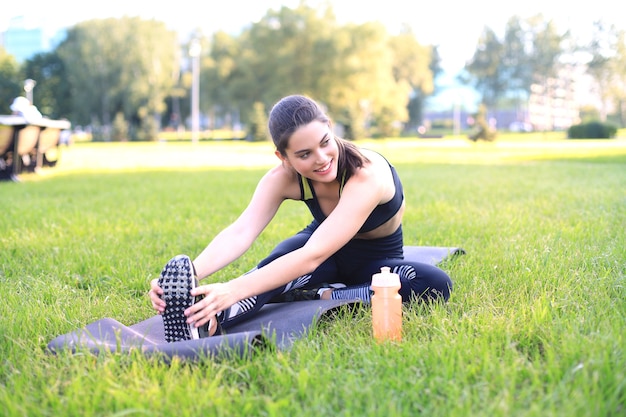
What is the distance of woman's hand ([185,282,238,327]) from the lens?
2170 millimetres

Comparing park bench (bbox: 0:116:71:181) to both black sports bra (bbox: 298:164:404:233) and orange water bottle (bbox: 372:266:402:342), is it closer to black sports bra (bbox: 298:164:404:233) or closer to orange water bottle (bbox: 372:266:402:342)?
black sports bra (bbox: 298:164:404:233)

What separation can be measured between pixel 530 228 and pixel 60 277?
3308 millimetres

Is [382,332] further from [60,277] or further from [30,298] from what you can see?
[60,277]

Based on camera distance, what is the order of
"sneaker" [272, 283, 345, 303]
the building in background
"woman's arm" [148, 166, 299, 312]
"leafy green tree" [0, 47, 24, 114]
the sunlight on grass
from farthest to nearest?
the building in background → "leafy green tree" [0, 47, 24, 114] → the sunlight on grass → "sneaker" [272, 283, 345, 303] → "woman's arm" [148, 166, 299, 312]

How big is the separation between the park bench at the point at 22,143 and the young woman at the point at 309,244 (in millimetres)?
7324

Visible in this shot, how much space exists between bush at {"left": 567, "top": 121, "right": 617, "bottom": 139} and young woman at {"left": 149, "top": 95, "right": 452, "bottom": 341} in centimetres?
3548

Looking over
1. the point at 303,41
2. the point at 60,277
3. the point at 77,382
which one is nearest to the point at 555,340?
the point at 77,382

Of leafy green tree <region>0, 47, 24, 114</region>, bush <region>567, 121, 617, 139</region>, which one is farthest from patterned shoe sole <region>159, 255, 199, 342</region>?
leafy green tree <region>0, 47, 24, 114</region>

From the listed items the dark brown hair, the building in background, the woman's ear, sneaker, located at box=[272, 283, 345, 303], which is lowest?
sneaker, located at box=[272, 283, 345, 303]

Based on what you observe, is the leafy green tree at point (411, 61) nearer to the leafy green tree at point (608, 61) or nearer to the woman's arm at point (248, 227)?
the leafy green tree at point (608, 61)

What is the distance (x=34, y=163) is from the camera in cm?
1066

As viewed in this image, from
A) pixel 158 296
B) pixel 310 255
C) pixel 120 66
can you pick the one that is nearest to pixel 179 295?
pixel 158 296

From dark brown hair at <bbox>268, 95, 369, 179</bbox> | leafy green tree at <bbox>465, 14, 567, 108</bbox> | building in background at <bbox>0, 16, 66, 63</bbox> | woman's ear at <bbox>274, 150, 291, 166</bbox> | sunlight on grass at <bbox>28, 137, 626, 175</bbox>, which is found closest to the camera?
dark brown hair at <bbox>268, 95, 369, 179</bbox>

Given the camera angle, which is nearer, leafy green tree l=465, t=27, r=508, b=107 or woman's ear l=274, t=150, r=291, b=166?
woman's ear l=274, t=150, r=291, b=166
